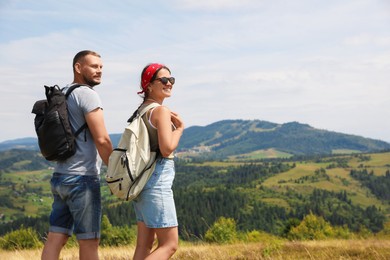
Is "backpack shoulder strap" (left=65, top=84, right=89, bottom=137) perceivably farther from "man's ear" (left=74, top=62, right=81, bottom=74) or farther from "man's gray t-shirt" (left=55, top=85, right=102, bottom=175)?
"man's ear" (left=74, top=62, right=81, bottom=74)

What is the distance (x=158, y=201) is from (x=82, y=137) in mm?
986

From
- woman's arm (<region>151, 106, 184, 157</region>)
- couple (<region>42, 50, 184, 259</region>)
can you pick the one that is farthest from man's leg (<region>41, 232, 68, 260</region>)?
woman's arm (<region>151, 106, 184, 157</region>)

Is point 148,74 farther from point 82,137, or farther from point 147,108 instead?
point 82,137

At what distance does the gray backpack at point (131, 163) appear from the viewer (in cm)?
372

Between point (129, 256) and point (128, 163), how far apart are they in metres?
3.35

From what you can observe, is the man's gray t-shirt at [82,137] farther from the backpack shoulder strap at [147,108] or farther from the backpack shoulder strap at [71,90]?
the backpack shoulder strap at [147,108]

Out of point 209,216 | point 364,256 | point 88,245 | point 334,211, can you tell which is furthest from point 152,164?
point 334,211

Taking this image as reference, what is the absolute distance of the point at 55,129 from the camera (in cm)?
382

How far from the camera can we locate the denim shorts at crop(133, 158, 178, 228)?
3713mm

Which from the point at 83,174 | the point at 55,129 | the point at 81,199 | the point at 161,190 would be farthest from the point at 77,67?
the point at 161,190

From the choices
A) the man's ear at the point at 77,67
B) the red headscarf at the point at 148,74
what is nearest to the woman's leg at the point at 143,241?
the red headscarf at the point at 148,74

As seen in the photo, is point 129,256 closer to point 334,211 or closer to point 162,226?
point 162,226

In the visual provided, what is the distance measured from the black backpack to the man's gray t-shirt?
0.06 m

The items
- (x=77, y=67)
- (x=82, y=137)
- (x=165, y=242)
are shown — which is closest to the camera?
(x=165, y=242)
